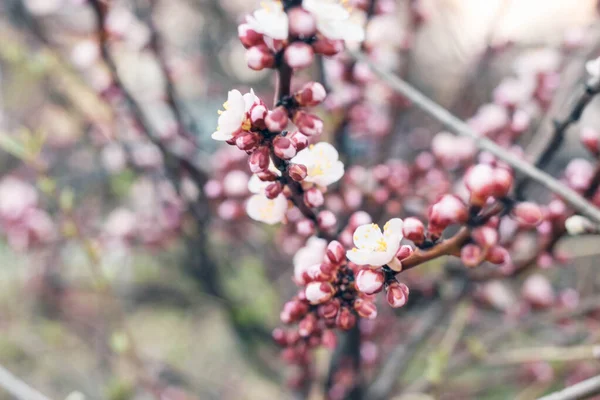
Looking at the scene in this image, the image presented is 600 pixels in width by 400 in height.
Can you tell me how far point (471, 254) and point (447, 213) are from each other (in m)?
0.08

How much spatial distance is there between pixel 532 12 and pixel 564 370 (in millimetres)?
2179

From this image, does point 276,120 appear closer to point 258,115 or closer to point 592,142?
point 258,115

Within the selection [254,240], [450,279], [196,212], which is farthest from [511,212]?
[254,240]

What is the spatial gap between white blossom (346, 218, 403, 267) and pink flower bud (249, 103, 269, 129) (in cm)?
17

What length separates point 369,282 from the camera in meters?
0.61

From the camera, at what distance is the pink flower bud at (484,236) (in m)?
0.66

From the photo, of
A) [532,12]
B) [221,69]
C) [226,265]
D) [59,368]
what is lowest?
[59,368]

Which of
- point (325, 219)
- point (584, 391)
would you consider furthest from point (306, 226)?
point (584, 391)

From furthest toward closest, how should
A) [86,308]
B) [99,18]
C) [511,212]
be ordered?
1. [86,308]
2. [99,18]
3. [511,212]

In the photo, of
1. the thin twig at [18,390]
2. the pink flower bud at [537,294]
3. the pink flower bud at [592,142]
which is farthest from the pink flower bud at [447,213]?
the pink flower bud at [537,294]

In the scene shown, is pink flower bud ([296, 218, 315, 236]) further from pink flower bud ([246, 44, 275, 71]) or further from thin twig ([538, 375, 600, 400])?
thin twig ([538, 375, 600, 400])

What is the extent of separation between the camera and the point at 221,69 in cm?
278

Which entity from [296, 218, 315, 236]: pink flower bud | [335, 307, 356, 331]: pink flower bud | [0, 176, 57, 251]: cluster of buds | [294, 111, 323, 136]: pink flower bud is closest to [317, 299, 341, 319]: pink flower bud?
[335, 307, 356, 331]: pink flower bud

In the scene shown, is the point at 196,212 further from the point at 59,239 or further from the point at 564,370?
the point at 564,370
